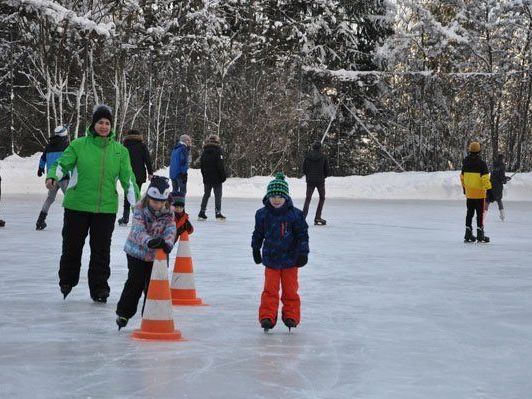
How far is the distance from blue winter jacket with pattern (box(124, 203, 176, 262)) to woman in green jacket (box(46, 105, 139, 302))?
104 centimetres

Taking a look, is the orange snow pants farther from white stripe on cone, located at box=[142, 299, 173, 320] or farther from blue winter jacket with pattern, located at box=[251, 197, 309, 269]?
white stripe on cone, located at box=[142, 299, 173, 320]

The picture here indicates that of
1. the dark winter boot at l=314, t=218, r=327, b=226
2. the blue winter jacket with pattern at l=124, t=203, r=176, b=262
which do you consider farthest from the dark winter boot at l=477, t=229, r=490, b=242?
the blue winter jacket with pattern at l=124, t=203, r=176, b=262

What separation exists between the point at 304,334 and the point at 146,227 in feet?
4.09

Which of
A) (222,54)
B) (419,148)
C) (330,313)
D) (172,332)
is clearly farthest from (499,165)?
(172,332)

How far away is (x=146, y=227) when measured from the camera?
701 cm

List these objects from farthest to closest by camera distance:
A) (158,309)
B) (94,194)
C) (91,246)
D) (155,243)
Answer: (91,246)
(94,194)
(155,243)
(158,309)

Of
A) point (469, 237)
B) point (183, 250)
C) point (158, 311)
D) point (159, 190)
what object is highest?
point (159, 190)

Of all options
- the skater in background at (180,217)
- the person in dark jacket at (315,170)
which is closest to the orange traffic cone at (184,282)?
the skater in background at (180,217)

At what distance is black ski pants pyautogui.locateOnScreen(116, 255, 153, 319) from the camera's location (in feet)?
22.9

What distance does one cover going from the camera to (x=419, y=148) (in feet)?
112

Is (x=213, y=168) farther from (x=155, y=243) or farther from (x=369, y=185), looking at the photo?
(x=369, y=185)

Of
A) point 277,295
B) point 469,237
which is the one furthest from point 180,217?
point 469,237

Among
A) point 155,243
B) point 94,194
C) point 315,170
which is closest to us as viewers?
point 155,243

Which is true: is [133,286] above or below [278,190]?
below
